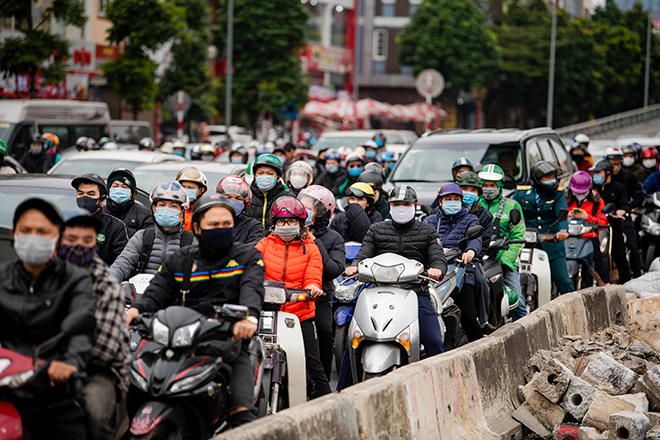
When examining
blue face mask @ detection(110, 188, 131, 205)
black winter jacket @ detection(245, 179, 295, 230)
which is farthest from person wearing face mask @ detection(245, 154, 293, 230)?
blue face mask @ detection(110, 188, 131, 205)

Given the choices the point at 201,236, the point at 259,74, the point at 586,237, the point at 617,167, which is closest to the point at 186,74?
the point at 259,74

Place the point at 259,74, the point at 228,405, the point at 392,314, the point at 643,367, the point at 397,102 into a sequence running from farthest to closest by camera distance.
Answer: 1. the point at 397,102
2. the point at 259,74
3. the point at 643,367
4. the point at 392,314
5. the point at 228,405

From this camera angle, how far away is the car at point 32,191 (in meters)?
7.57

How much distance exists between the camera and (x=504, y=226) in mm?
9656

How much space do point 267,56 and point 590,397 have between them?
35304 mm

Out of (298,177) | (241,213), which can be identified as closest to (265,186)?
(298,177)

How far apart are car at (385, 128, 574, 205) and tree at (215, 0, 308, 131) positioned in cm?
2683

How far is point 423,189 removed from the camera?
1246 cm

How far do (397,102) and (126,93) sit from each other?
1591 inches

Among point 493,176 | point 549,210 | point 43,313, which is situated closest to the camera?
point 43,313

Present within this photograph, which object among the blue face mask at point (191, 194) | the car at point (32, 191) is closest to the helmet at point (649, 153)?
the blue face mask at point (191, 194)

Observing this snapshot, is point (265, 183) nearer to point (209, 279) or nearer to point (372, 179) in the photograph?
point (372, 179)

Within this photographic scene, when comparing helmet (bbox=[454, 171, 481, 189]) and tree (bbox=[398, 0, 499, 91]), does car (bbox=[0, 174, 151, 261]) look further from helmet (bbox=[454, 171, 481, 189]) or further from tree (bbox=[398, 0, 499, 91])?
tree (bbox=[398, 0, 499, 91])

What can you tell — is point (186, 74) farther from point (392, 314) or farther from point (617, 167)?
point (392, 314)
